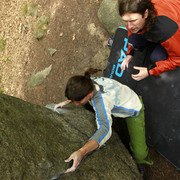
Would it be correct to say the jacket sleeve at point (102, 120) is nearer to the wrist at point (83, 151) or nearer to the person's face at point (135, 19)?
the wrist at point (83, 151)

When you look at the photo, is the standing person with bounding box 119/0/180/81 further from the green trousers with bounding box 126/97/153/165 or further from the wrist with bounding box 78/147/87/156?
the wrist with bounding box 78/147/87/156

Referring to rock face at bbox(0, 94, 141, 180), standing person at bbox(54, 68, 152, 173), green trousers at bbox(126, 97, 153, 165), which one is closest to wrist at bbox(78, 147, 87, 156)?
standing person at bbox(54, 68, 152, 173)

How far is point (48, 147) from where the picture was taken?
1731 millimetres

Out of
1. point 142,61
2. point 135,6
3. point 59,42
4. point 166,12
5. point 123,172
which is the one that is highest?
point 135,6

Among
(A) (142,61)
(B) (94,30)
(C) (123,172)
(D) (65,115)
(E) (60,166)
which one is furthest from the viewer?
(B) (94,30)

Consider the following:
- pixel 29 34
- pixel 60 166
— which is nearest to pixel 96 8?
pixel 29 34

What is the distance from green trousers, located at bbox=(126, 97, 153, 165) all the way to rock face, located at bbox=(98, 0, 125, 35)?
198cm

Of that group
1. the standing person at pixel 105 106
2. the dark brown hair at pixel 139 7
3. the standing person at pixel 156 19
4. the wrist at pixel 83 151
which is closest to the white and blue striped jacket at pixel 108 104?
the standing person at pixel 105 106

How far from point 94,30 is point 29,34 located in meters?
2.56

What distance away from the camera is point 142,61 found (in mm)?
2975

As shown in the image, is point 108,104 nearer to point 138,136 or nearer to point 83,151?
point 83,151

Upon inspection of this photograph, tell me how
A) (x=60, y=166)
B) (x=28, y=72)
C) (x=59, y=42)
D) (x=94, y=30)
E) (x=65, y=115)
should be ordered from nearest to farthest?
1. (x=60, y=166)
2. (x=65, y=115)
3. (x=94, y=30)
4. (x=59, y=42)
5. (x=28, y=72)

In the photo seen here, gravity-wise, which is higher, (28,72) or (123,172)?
(28,72)

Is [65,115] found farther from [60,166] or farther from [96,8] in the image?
[96,8]
